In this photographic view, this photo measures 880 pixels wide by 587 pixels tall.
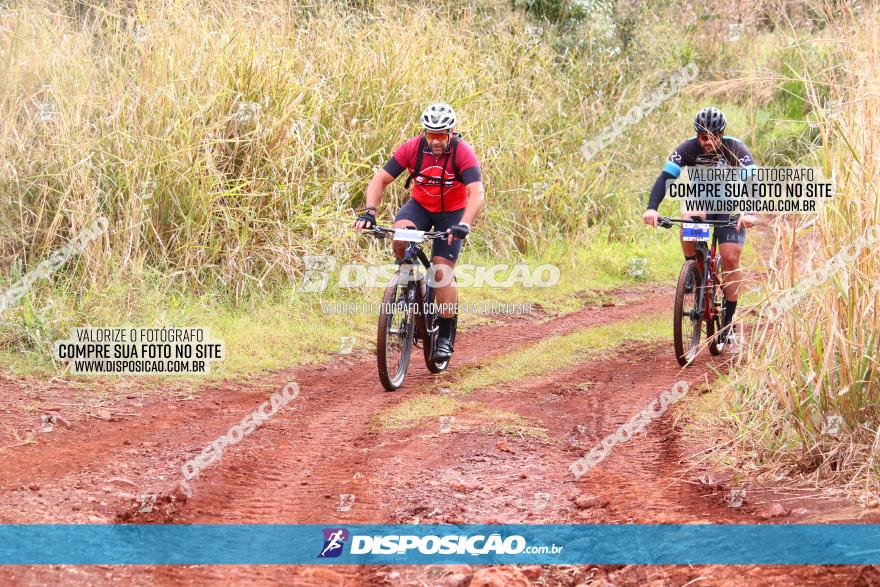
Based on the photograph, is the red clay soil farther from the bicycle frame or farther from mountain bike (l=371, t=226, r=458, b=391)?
the bicycle frame

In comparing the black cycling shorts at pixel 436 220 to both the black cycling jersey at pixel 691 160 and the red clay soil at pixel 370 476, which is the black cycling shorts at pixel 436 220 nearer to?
the red clay soil at pixel 370 476

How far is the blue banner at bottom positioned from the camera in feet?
14.6

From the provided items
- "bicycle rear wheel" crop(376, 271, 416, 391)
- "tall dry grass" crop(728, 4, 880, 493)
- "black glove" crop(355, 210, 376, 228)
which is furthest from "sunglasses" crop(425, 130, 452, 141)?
"tall dry grass" crop(728, 4, 880, 493)

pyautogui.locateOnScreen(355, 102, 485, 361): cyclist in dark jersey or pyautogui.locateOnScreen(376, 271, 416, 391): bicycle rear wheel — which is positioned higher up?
pyautogui.locateOnScreen(355, 102, 485, 361): cyclist in dark jersey

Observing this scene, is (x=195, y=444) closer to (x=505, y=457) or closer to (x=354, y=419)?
(x=354, y=419)

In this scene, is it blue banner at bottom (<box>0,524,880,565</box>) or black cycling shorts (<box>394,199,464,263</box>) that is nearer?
blue banner at bottom (<box>0,524,880,565</box>)

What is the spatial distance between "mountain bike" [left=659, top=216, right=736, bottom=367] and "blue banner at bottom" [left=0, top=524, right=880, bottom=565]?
137 inches

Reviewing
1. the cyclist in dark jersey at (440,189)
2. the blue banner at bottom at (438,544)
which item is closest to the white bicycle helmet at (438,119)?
the cyclist in dark jersey at (440,189)

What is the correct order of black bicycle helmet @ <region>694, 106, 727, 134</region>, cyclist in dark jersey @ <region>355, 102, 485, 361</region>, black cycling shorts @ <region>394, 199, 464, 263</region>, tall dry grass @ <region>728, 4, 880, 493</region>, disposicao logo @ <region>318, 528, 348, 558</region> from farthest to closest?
1. black bicycle helmet @ <region>694, 106, 727, 134</region>
2. black cycling shorts @ <region>394, 199, 464, 263</region>
3. cyclist in dark jersey @ <region>355, 102, 485, 361</region>
4. tall dry grass @ <region>728, 4, 880, 493</region>
5. disposicao logo @ <region>318, 528, 348, 558</region>

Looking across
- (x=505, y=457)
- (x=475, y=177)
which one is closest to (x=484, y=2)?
(x=475, y=177)

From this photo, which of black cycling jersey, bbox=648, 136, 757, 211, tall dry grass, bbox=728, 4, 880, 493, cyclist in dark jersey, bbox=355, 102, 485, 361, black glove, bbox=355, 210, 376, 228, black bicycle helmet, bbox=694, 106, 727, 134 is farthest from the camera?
black cycling jersey, bbox=648, 136, 757, 211

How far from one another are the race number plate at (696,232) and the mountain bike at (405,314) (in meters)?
2.09

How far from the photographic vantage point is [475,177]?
25.6 feet

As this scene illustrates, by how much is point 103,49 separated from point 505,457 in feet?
20.8
